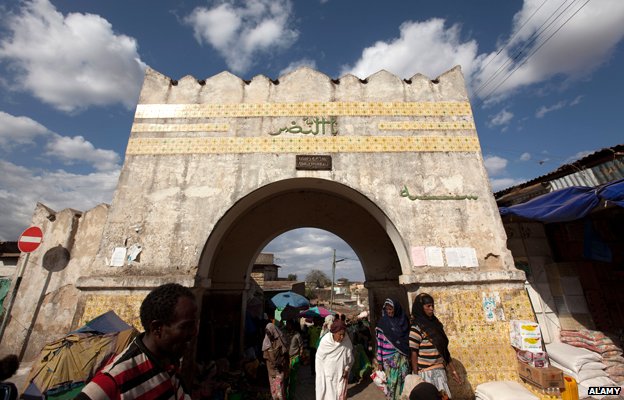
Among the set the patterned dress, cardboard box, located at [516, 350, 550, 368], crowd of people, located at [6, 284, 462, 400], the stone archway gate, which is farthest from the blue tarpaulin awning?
the patterned dress

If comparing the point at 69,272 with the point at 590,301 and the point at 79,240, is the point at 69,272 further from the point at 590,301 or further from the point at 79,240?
the point at 590,301

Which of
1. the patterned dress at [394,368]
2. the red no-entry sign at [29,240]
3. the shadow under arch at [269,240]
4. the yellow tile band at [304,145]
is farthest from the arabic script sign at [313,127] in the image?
the red no-entry sign at [29,240]

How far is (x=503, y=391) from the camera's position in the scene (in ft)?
12.5

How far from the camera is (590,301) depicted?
5.66 metres

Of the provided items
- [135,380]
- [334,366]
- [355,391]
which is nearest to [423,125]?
[334,366]

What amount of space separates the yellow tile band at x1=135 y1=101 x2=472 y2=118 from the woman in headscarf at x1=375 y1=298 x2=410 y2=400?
3.62 meters

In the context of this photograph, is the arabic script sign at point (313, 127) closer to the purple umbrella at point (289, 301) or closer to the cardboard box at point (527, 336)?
the cardboard box at point (527, 336)

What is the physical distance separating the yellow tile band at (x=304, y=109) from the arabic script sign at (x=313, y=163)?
100cm

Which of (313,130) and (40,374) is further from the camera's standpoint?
(313,130)

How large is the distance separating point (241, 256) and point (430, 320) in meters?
5.06

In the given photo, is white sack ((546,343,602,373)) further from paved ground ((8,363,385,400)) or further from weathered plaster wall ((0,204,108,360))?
weathered plaster wall ((0,204,108,360))

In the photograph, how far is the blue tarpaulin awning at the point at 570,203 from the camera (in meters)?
4.25

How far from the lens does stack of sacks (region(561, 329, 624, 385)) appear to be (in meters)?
4.86


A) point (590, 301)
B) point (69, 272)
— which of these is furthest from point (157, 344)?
point (590, 301)
